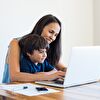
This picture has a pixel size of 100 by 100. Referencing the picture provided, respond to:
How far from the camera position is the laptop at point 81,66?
4.55ft

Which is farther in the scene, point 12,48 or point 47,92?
point 12,48

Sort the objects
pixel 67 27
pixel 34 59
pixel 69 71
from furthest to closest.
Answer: pixel 67 27
pixel 34 59
pixel 69 71

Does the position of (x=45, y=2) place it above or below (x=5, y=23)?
above

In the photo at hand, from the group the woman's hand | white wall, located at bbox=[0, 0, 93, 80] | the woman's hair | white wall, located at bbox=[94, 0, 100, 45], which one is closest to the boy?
the woman's hand

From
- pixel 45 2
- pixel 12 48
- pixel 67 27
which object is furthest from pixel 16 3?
pixel 12 48

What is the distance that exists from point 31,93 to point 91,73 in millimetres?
456

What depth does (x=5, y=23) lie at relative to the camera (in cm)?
272

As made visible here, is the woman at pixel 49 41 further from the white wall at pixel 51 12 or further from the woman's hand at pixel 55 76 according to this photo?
the white wall at pixel 51 12

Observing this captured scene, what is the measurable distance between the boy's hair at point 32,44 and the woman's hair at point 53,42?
0.26 meters

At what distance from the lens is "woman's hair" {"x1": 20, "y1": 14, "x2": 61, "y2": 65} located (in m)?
2.08

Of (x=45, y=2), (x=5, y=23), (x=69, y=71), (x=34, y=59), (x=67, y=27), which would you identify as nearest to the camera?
(x=69, y=71)

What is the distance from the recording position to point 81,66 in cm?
144

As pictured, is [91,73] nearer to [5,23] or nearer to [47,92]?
[47,92]

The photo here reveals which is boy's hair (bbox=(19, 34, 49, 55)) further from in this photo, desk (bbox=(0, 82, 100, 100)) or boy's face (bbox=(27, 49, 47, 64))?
desk (bbox=(0, 82, 100, 100))
